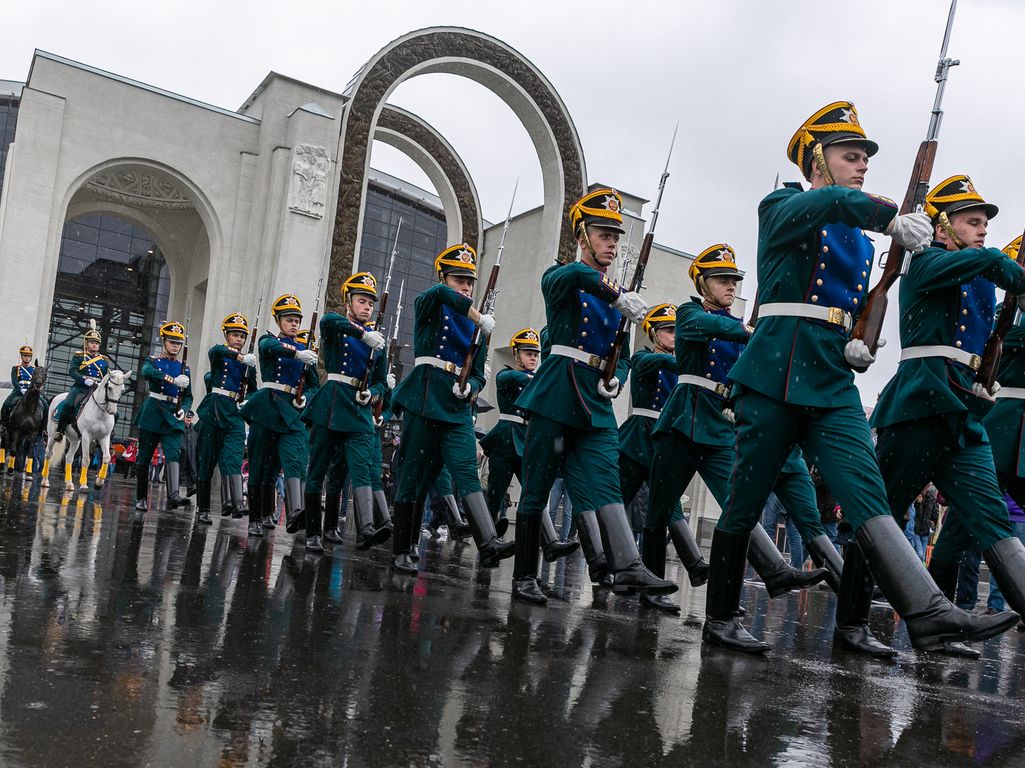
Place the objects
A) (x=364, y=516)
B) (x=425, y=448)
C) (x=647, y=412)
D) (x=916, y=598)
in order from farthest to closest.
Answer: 1. (x=364, y=516)
2. (x=647, y=412)
3. (x=425, y=448)
4. (x=916, y=598)

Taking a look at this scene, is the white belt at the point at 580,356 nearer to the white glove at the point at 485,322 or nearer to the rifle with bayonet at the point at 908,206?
the white glove at the point at 485,322

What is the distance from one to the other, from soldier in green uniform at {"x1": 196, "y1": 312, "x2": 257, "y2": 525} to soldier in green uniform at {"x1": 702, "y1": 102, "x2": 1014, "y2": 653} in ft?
20.5

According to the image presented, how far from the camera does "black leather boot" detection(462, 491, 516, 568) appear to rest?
5.94 m

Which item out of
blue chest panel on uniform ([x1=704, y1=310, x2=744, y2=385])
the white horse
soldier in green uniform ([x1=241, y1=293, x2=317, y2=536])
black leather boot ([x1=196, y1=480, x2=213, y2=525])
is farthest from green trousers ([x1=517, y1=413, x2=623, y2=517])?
the white horse

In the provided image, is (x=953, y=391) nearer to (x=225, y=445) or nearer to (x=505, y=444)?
(x=505, y=444)

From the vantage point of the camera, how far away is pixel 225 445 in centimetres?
953

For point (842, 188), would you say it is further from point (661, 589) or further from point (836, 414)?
point (661, 589)

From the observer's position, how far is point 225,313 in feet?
65.3

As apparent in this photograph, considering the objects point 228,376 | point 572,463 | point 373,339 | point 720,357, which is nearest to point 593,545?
point 572,463

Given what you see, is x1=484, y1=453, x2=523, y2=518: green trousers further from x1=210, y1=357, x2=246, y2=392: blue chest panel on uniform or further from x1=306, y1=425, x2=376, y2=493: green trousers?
x1=210, y1=357, x2=246, y2=392: blue chest panel on uniform

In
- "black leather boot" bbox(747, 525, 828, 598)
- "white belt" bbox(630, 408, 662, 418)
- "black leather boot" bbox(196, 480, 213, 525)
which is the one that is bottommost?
"black leather boot" bbox(196, 480, 213, 525)

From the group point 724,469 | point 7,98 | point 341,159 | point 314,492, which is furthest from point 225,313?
point 7,98

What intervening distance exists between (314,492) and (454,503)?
79.1 inches

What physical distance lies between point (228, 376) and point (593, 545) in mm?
5531
